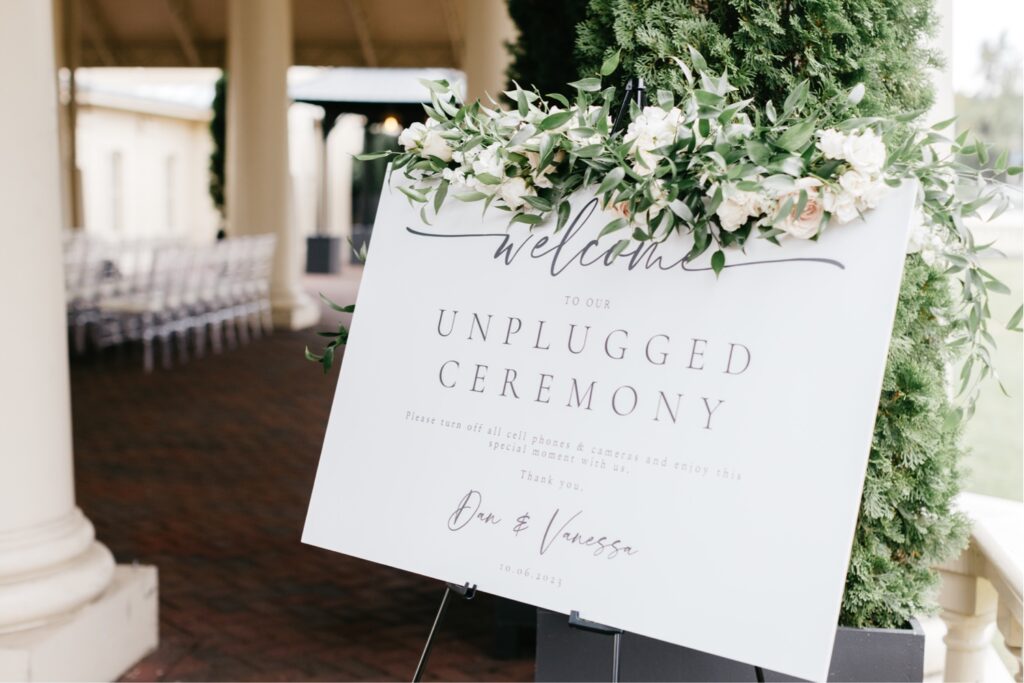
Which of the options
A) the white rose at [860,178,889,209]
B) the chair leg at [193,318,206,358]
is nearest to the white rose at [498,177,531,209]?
the white rose at [860,178,889,209]

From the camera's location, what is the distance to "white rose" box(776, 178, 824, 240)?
1.64 metres

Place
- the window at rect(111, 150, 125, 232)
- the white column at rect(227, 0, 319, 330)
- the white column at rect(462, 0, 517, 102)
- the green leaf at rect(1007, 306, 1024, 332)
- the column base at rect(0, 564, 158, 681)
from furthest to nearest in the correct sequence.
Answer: the window at rect(111, 150, 125, 232) < the white column at rect(227, 0, 319, 330) < the white column at rect(462, 0, 517, 102) < the column base at rect(0, 564, 158, 681) < the green leaf at rect(1007, 306, 1024, 332)

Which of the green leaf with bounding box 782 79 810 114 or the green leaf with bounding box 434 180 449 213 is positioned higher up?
the green leaf with bounding box 782 79 810 114

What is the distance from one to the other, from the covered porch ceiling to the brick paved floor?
7.80 m

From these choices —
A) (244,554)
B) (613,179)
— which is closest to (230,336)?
(244,554)

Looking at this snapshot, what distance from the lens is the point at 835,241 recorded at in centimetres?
168

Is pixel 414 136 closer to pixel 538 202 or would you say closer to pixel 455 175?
pixel 455 175

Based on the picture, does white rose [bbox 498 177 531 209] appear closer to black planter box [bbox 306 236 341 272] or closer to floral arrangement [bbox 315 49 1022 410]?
floral arrangement [bbox 315 49 1022 410]

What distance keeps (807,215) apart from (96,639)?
2624 mm

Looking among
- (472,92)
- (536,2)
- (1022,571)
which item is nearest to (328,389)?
(472,92)

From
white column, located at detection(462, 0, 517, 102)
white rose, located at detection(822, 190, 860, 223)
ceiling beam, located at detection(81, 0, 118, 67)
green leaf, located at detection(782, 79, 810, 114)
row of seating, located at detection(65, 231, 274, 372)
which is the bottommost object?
row of seating, located at detection(65, 231, 274, 372)

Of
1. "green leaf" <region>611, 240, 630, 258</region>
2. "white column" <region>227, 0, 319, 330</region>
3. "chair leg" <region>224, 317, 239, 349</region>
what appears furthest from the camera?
"white column" <region>227, 0, 319, 330</region>

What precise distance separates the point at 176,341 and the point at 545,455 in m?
9.72

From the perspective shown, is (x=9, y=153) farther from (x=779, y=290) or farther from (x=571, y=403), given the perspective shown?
(x=779, y=290)
